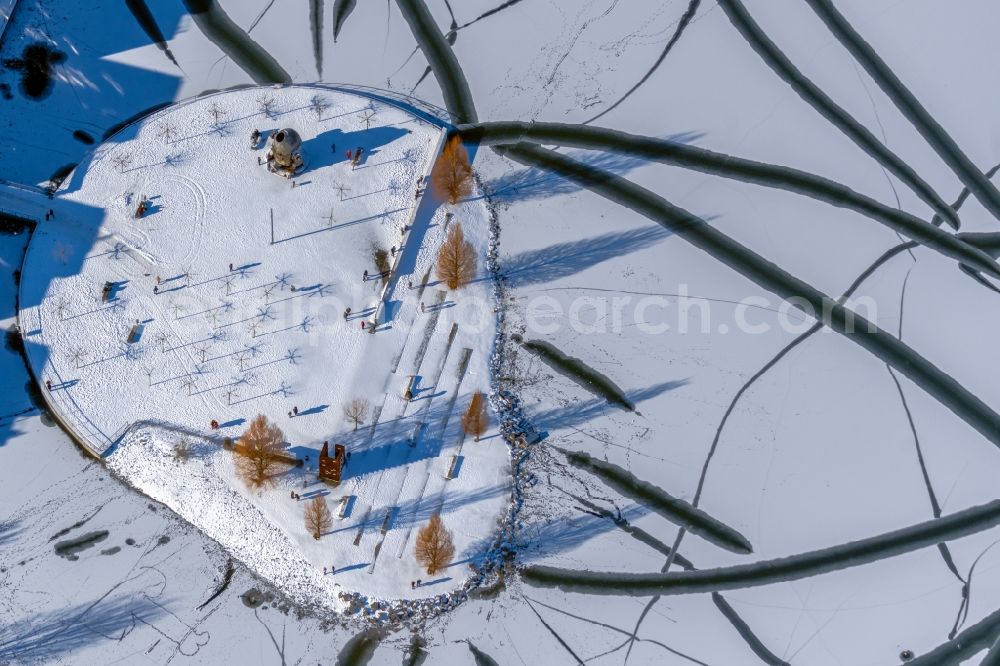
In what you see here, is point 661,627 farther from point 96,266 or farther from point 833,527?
point 96,266

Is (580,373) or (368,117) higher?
(368,117)

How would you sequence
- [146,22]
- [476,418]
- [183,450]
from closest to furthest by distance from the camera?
[183,450] < [476,418] < [146,22]

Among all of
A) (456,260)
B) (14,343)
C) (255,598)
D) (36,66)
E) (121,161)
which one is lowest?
(255,598)

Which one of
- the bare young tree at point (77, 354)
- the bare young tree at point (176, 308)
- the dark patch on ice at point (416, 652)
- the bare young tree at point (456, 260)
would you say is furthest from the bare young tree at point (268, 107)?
the dark patch on ice at point (416, 652)

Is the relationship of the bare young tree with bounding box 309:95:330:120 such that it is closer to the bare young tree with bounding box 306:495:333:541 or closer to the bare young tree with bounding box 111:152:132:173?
the bare young tree with bounding box 111:152:132:173

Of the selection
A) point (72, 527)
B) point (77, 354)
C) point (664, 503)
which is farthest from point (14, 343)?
point (664, 503)

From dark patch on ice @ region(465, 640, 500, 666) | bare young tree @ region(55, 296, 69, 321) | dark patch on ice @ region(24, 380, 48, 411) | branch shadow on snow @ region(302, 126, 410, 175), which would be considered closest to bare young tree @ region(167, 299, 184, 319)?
bare young tree @ region(55, 296, 69, 321)

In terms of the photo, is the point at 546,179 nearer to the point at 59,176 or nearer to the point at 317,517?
the point at 317,517
